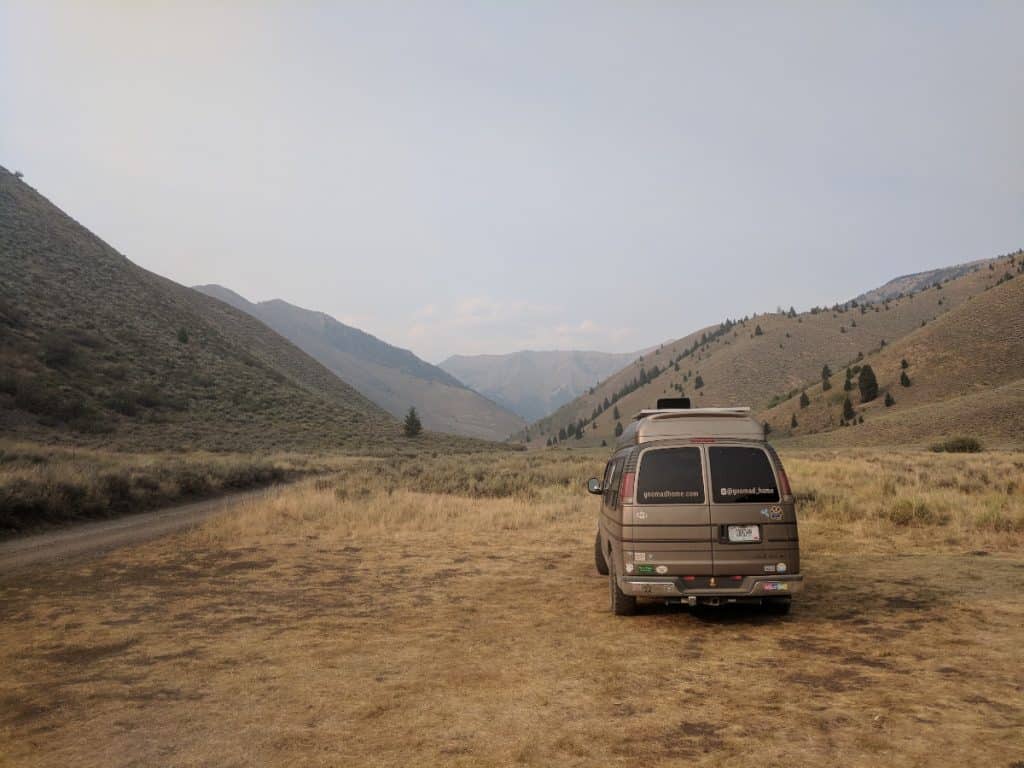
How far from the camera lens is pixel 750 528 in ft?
24.9

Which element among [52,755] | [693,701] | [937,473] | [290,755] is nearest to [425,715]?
[290,755]

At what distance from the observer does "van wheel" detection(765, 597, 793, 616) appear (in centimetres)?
829

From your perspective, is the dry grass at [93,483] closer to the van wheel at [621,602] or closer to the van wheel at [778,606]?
the van wheel at [621,602]

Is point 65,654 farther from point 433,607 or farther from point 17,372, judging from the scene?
point 17,372

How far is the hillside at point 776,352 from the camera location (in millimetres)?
119812

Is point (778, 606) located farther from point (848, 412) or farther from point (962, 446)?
point (848, 412)

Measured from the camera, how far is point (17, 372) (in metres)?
39.7

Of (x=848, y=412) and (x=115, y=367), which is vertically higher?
(x=115, y=367)

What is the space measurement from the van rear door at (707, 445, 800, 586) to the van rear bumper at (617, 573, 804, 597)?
0.09 m

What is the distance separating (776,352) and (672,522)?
427 ft

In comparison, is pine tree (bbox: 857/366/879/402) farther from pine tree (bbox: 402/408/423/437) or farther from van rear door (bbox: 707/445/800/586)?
van rear door (bbox: 707/445/800/586)

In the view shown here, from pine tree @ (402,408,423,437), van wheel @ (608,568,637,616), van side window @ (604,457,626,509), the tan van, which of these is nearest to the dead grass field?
van wheel @ (608,568,637,616)

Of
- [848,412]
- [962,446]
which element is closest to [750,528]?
[962,446]

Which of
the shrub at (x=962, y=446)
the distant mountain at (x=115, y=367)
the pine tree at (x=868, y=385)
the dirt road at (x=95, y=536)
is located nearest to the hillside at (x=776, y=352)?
the pine tree at (x=868, y=385)
